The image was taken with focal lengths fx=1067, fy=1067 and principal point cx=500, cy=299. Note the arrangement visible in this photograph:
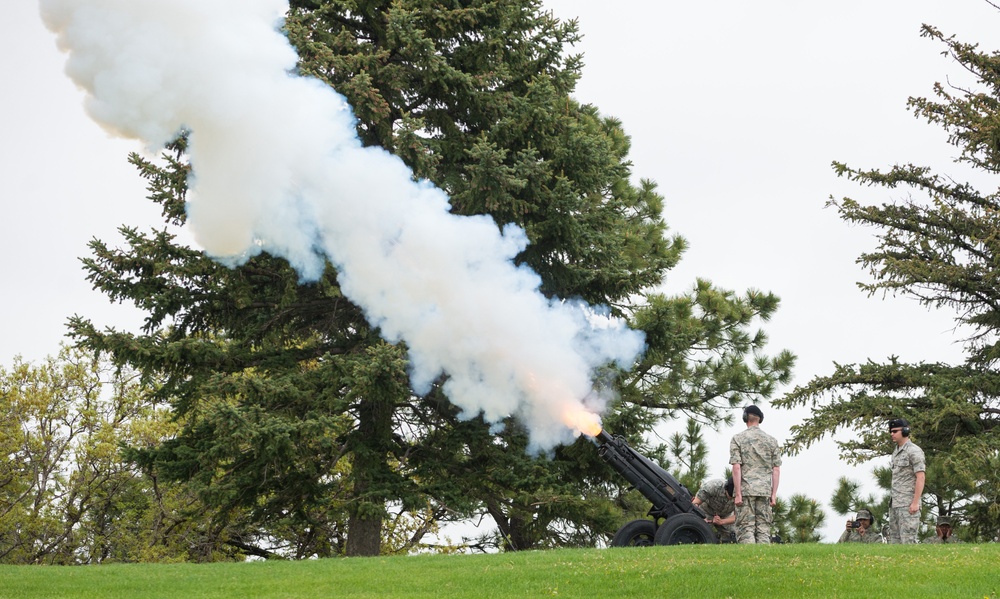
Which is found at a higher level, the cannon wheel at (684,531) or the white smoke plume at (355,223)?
the white smoke plume at (355,223)

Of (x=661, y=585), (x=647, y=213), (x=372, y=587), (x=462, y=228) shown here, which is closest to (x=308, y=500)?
(x=462, y=228)

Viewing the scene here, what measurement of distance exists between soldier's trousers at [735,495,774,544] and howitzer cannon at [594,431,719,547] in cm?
45

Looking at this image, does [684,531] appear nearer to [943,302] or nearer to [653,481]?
[653,481]

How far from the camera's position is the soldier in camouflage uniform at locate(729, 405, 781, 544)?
1514 cm

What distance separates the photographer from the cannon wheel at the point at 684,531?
15.5 metres

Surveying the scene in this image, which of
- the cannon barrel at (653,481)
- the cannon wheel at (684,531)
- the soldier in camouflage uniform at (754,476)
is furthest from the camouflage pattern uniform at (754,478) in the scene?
the cannon barrel at (653,481)

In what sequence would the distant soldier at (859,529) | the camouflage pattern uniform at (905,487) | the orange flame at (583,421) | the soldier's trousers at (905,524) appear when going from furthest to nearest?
the distant soldier at (859,529), the orange flame at (583,421), the soldier's trousers at (905,524), the camouflage pattern uniform at (905,487)

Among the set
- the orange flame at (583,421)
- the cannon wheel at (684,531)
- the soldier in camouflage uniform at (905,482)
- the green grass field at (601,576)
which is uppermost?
the orange flame at (583,421)

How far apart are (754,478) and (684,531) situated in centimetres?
135

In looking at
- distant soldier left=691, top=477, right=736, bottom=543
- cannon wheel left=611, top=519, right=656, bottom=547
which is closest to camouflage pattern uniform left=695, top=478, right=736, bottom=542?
distant soldier left=691, top=477, right=736, bottom=543

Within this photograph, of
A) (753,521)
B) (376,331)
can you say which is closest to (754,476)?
(753,521)

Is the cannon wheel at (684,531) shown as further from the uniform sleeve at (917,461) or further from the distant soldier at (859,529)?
the distant soldier at (859,529)

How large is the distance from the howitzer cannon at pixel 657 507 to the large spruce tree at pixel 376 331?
12.1 feet

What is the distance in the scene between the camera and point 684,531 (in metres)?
15.6
